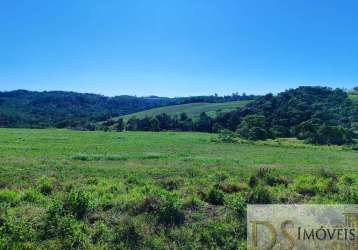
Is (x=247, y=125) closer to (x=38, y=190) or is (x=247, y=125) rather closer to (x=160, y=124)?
(x=160, y=124)

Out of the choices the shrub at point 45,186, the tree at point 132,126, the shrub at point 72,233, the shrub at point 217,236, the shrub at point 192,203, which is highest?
the tree at point 132,126

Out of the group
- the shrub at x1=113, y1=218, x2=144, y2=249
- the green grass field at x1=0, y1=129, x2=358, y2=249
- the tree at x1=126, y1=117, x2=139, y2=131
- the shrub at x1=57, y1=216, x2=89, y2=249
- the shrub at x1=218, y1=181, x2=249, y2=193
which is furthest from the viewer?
the tree at x1=126, y1=117, x2=139, y2=131

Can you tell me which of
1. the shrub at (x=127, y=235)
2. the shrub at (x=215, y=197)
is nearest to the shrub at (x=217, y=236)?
the shrub at (x=127, y=235)

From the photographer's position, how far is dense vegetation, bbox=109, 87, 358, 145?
7838 cm

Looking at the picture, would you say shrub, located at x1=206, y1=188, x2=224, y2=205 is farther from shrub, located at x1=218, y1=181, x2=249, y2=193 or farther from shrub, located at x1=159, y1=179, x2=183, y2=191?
shrub, located at x1=159, y1=179, x2=183, y2=191

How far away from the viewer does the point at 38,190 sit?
14.1 meters

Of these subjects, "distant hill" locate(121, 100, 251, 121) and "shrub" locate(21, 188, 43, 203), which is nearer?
"shrub" locate(21, 188, 43, 203)

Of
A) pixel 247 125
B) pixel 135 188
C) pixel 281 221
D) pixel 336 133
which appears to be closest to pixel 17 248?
pixel 135 188

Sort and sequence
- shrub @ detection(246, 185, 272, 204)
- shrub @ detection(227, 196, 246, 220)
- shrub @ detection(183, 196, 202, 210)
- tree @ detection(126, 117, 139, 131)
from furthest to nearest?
1. tree @ detection(126, 117, 139, 131)
2. shrub @ detection(246, 185, 272, 204)
3. shrub @ detection(183, 196, 202, 210)
4. shrub @ detection(227, 196, 246, 220)

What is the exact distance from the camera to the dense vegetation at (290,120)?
78375 mm

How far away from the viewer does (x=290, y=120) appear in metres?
99.6

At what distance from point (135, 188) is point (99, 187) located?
1347 mm

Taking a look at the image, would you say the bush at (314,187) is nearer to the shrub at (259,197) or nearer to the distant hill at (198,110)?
the shrub at (259,197)

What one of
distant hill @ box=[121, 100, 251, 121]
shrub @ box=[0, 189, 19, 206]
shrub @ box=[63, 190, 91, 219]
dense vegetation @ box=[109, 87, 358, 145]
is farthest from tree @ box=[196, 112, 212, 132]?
shrub @ box=[63, 190, 91, 219]
